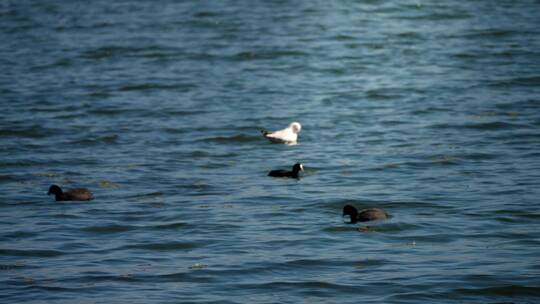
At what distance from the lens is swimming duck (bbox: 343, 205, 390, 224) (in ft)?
52.3

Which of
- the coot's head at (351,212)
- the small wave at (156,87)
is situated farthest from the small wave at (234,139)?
the coot's head at (351,212)

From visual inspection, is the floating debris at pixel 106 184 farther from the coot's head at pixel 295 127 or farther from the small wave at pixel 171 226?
the coot's head at pixel 295 127

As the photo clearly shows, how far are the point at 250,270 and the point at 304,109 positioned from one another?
1380 cm

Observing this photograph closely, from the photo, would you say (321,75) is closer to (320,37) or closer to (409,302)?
(320,37)

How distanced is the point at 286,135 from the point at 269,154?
0.80 m

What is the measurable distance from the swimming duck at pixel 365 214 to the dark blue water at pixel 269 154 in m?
0.16

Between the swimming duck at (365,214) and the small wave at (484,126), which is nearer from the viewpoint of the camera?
the swimming duck at (365,214)

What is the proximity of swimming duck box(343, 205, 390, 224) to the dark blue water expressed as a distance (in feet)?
0.51

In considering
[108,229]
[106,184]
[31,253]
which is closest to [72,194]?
[106,184]

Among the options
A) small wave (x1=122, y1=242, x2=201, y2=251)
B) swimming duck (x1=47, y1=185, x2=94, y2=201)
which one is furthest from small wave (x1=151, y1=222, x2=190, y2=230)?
swimming duck (x1=47, y1=185, x2=94, y2=201)

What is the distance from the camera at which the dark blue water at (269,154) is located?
13633 millimetres

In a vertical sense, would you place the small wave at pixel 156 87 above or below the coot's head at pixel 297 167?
above

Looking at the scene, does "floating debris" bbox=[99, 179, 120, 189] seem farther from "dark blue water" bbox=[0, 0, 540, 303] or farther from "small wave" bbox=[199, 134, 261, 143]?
"small wave" bbox=[199, 134, 261, 143]

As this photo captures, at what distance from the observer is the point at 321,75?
1292 inches
